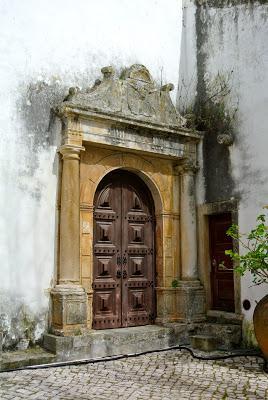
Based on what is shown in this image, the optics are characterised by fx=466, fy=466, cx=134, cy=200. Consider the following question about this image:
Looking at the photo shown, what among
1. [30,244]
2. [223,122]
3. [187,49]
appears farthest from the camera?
[187,49]

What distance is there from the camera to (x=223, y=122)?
7840 millimetres

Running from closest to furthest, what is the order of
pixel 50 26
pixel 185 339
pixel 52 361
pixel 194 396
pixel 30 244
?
pixel 194 396 → pixel 52 361 → pixel 30 244 → pixel 50 26 → pixel 185 339

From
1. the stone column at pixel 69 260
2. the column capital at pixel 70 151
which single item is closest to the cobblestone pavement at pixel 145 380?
the stone column at pixel 69 260

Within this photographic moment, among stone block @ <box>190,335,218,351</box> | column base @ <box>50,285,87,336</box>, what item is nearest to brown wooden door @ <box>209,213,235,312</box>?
stone block @ <box>190,335,218,351</box>

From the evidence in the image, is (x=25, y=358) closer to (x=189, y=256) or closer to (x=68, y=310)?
(x=68, y=310)

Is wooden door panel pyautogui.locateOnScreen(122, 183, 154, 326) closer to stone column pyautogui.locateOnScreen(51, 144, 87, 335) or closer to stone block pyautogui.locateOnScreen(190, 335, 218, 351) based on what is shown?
stone block pyautogui.locateOnScreen(190, 335, 218, 351)

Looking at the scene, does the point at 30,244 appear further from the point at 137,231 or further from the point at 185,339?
the point at 185,339

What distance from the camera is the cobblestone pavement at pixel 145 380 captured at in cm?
461

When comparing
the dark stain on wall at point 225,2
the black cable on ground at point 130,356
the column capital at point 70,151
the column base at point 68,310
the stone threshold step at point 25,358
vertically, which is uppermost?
the dark stain on wall at point 225,2

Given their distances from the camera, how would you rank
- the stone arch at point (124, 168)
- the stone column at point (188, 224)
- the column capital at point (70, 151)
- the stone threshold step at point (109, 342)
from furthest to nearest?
1. the stone column at point (188, 224)
2. the stone arch at point (124, 168)
3. the column capital at point (70, 151)
4. the stone threshold step at point (109, 342)

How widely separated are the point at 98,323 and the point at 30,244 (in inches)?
66.0

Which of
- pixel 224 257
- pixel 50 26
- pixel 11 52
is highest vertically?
pixel 50 26

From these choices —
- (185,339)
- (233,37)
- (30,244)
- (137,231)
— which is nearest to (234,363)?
(185,339)

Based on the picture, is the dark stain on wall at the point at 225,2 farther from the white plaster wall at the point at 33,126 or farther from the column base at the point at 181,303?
the column base at the point at 181,303
